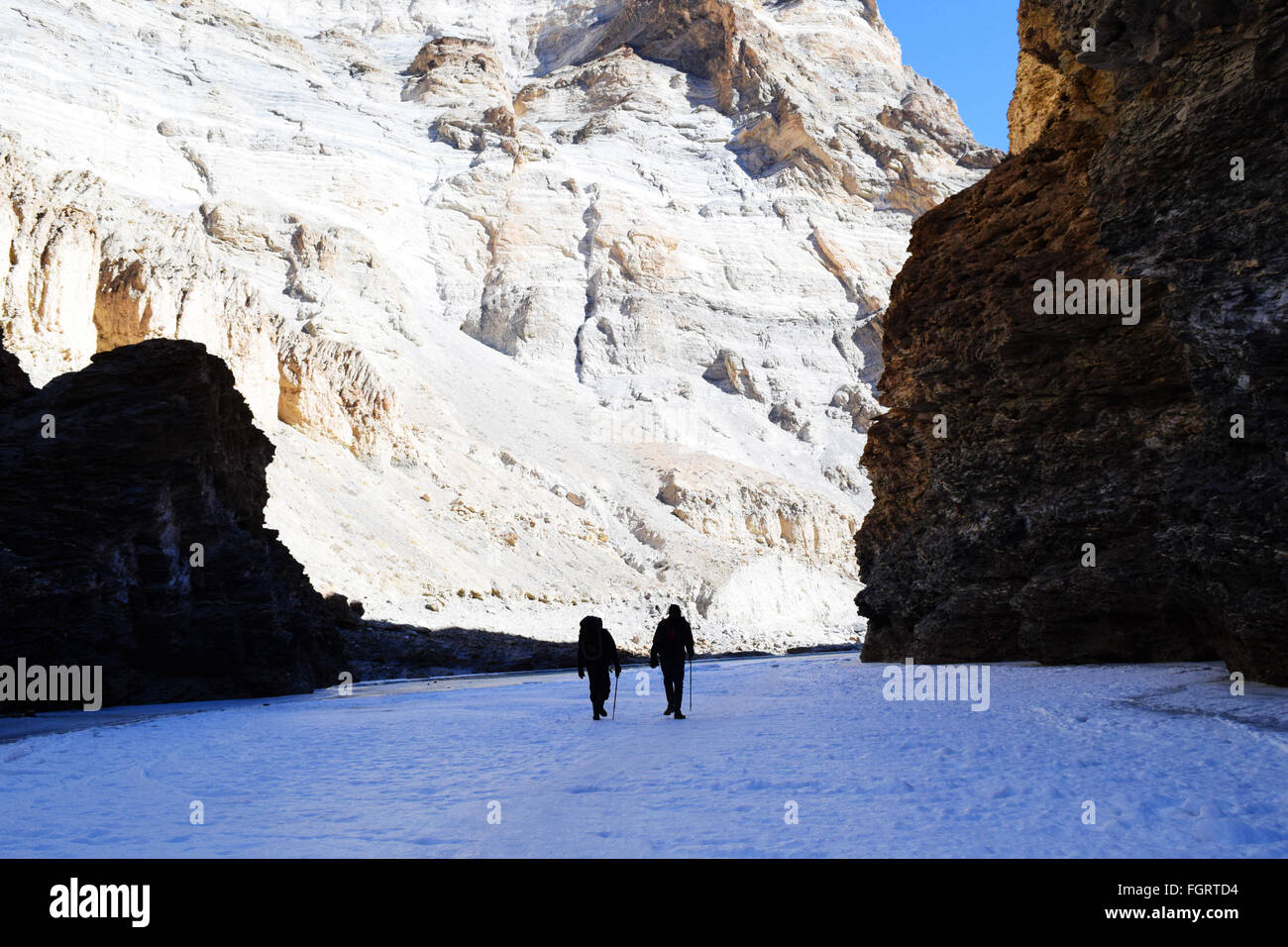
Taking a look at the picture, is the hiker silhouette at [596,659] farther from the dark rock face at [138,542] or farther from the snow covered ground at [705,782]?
the dark rock face at [138,542]

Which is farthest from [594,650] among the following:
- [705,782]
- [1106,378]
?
[1106,378]

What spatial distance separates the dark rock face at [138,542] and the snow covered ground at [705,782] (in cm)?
497

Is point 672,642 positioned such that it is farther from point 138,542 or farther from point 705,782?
point 138,542

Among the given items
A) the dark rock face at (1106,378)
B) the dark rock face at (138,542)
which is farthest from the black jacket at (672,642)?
the dark rock face at (138,542)

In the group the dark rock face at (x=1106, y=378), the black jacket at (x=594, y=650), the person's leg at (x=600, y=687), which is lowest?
the person's leg at (x=600, y=687)

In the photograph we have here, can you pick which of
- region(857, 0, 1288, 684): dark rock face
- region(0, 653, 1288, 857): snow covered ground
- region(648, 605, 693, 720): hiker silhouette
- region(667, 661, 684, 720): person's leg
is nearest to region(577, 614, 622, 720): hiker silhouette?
region(0, 653, 1288, 857): snow covered ground

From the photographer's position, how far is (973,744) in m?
7.16

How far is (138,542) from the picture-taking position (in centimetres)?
1664

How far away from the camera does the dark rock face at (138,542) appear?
15141 mm

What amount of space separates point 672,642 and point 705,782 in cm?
489

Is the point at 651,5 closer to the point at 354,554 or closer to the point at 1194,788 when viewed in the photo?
the point at 354,554

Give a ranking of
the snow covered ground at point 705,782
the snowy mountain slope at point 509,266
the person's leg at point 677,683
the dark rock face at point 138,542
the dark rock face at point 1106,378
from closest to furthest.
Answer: the snow covered ground at point 705,782
the dark rock face at point 1106,378
the person's leg at point 677,683
the dark rock face at point 138,542
the snowy mountain slope at point 509,266
